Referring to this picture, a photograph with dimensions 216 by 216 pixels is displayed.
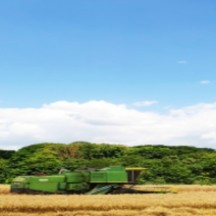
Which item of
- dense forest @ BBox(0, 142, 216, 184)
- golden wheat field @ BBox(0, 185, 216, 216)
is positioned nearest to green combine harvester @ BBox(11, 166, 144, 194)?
golden wheat field @ BBox(0, 185, 216, 216)

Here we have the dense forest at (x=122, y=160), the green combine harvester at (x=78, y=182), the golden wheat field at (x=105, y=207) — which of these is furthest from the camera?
the dense forest at (x=122, y=160)

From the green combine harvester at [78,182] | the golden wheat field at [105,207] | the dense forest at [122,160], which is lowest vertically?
the golden wheat field at [105,207]

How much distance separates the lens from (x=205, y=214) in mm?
18469

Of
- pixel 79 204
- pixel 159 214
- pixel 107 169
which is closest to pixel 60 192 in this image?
pixel 107 169

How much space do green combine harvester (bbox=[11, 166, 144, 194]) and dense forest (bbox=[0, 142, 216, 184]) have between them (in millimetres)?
11590

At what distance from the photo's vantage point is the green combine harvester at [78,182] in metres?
24.5

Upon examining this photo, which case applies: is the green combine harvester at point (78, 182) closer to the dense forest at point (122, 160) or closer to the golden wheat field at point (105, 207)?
the golden wheat field at point (105, 207)

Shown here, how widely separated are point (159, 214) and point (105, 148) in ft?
87.7

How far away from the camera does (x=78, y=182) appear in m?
24.8

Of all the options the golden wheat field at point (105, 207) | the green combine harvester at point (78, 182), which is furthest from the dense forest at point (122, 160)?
the golden wheat field at point (105, 207)

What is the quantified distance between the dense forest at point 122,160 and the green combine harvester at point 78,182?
1159cm

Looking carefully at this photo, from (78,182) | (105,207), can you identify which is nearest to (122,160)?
(78,182)

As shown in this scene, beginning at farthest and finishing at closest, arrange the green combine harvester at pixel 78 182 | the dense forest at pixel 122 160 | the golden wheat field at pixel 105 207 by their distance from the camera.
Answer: the dense forest at pixel 122 160 → the green combine harvester at pixel 78 182 → the golden wheat field at pixel 105 207

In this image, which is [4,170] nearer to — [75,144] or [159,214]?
[75,144]
